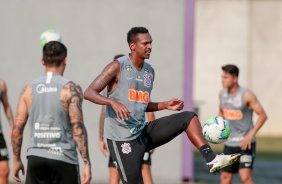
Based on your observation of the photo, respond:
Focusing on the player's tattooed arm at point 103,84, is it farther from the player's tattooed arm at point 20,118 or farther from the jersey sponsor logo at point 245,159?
the jersey sponsor logo at point 245,159

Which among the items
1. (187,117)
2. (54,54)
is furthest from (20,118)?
(187,117)

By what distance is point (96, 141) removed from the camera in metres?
18.3

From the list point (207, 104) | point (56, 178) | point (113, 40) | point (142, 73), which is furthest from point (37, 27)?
point (207, 104)

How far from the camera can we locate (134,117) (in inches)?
396

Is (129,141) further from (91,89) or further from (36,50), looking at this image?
(36,50)

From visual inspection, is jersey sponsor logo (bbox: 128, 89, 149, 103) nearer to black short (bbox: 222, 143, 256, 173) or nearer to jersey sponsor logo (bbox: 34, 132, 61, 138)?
jersey sponsor logo (bbox: 34, 132, 61, 138)

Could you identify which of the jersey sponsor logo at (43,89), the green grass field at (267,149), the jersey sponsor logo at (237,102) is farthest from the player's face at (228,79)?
the green grass field at (267,149)

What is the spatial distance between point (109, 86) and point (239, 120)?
515 cm

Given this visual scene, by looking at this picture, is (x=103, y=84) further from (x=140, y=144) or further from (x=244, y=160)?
(x=244, y=160)

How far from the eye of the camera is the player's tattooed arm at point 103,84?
376 inches

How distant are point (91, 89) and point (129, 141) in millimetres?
805

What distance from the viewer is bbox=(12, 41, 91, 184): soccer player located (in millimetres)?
8836

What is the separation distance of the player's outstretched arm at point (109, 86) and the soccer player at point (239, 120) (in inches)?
193

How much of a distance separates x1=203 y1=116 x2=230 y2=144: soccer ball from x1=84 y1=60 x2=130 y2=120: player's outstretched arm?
4.47ft
